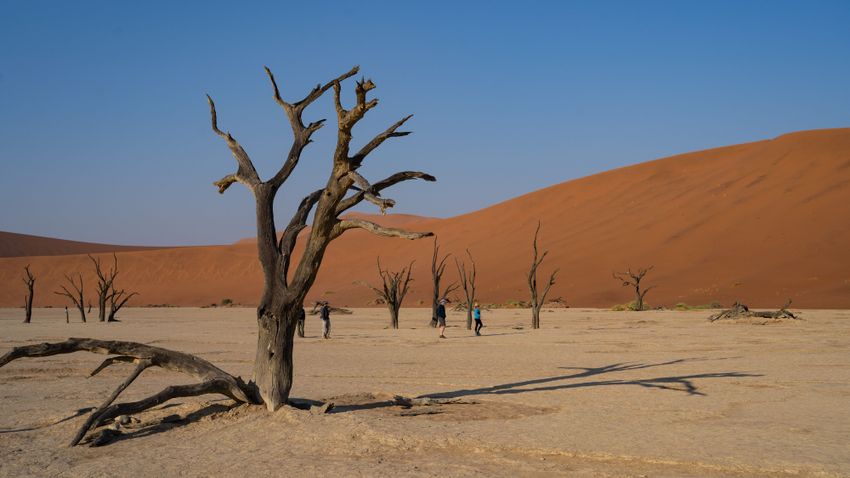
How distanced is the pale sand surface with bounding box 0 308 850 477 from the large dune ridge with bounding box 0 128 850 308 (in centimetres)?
2619

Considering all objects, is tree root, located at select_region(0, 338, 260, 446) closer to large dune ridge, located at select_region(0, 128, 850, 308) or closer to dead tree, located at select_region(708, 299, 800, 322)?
dead tree, located at select_region(708, 299, 800, 322)

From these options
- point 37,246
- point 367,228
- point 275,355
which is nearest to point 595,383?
point 367,228

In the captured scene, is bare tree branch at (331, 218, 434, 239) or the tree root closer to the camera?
the tree root

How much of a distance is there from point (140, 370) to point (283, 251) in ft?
7.38

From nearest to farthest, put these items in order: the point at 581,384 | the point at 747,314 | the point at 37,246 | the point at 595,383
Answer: the point at 581,384 < the point at 595,383 < the point at 747,314 < the point at 37,246

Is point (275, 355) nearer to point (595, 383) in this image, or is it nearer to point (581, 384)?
point (581, 384)

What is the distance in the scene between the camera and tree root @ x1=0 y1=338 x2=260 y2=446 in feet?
26.3

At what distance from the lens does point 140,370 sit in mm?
8383

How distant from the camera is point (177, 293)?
268 ft

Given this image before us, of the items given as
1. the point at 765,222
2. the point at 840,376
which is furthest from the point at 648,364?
the point at 765,222

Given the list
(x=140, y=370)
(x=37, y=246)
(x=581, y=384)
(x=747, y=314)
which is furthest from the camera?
(x=37, y=246)

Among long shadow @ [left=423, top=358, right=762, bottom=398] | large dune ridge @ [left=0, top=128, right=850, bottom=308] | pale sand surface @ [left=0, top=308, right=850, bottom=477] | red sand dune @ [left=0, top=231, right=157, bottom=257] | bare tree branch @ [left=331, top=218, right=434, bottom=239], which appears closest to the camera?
pale sand surface @ [left=0, top=308, right=850, bottom=477]

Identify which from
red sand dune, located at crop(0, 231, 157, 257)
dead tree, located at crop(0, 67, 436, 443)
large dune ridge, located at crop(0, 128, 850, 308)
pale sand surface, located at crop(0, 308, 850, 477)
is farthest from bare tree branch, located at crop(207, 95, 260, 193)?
red sand dune, located at crop(0, 231, 157, 257)

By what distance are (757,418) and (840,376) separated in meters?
5.14
